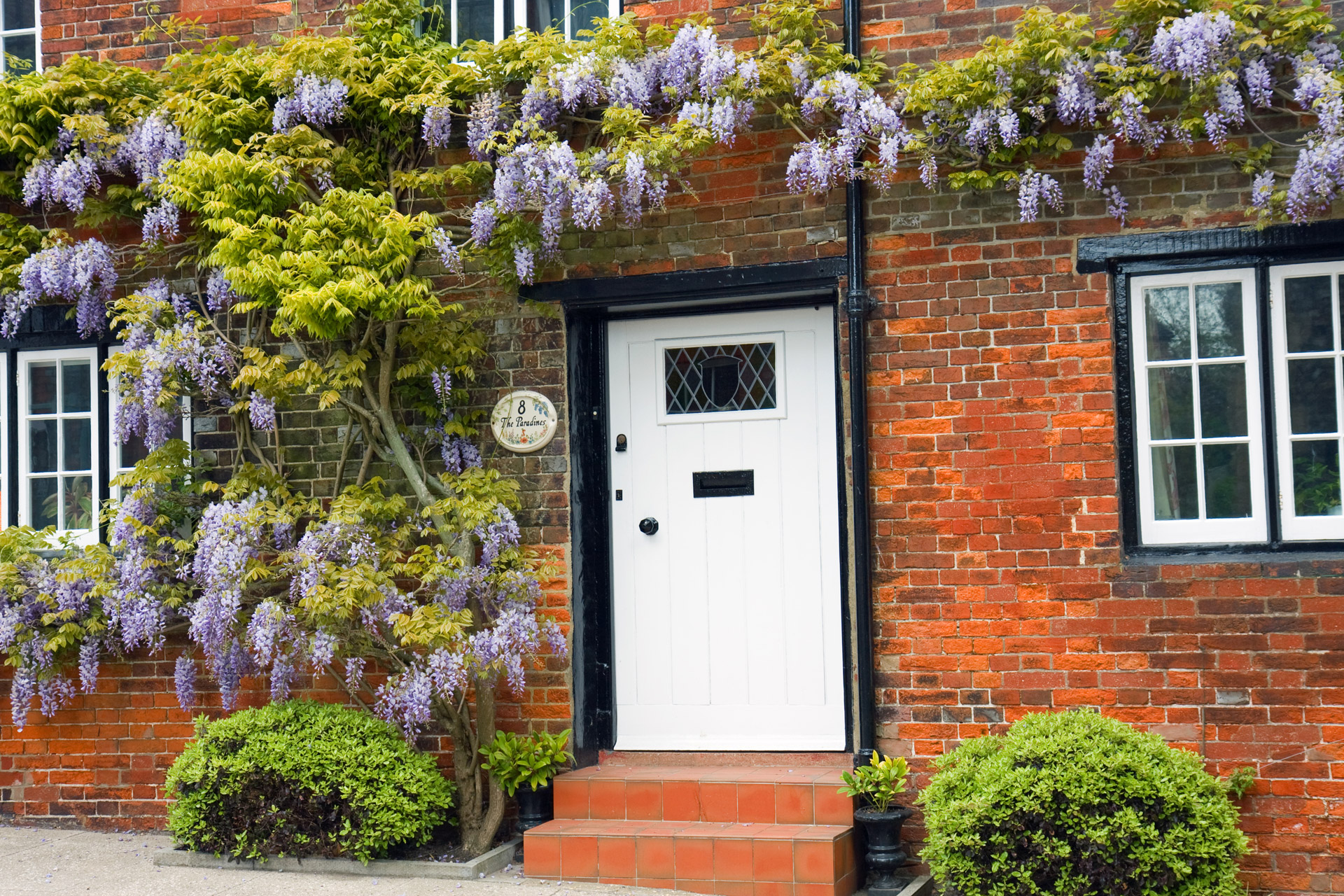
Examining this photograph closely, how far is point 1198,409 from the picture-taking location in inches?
226

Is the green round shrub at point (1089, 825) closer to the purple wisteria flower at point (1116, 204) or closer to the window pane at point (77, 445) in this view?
the purple wisteria flower at point (1116, 204)

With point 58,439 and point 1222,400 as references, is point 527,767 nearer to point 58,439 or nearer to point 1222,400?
point 58,439

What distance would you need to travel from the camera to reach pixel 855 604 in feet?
19.7

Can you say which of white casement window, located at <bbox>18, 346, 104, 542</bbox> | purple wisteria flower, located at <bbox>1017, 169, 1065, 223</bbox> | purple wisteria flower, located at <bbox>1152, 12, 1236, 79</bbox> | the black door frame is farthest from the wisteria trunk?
purple wisteria flower, located at <bbox>1152, 12, 1236, 79</bbox>

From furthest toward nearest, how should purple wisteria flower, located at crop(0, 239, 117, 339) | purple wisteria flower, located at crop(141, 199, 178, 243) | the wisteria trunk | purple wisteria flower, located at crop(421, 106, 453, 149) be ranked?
purple wisteria flower, located at crop(0, 239, 117, 339) < purple wisteria flower, located at crop(141, 199, 178, 243) < purple wisteria flower, located at crop(421, 106, 453, 149) < the wisteria trunk

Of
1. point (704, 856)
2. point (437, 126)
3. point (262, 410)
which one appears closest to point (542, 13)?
point (437, 126)

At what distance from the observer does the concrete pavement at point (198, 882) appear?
5.57m

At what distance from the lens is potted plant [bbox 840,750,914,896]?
5543 millimetres

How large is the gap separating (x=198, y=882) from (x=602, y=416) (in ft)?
9.29

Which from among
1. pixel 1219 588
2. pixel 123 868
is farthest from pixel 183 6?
pixel 1219 588

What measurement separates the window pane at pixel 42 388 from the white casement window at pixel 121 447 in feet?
1.34

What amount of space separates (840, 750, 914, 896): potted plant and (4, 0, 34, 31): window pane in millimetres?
6227

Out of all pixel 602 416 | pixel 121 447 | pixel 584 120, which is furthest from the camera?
pixel 121 447

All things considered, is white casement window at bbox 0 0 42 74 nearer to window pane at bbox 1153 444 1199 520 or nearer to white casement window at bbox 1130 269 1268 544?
white casement window at bbox 1130 269 1268 544
